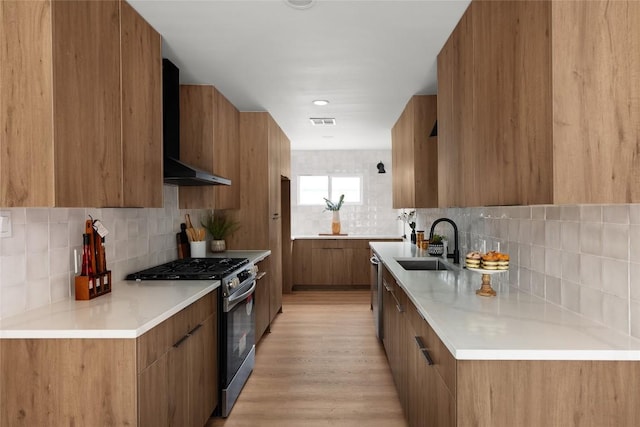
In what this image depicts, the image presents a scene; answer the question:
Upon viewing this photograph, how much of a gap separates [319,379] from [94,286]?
6.35 feet

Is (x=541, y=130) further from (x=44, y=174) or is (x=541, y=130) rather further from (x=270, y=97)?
(x=270, y=97)

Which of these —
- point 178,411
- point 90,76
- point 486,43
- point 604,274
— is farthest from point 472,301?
point 90,76

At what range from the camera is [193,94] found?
3.61m

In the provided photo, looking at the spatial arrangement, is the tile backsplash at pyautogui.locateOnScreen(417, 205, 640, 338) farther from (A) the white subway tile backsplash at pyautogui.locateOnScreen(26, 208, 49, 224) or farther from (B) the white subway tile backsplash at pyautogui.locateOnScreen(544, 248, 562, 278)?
(A) the white subway tile backsplash at pyautogui.locateOnScreen(26, 208, 49, 224)

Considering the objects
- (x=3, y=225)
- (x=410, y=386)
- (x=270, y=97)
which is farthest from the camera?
(x=270, y=97)

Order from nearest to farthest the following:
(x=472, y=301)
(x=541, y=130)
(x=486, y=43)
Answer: (x=541, y=130)
(x=486, y=43)
(x=472, y=301)

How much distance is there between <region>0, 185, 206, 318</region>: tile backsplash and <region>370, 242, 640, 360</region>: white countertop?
5.79ft

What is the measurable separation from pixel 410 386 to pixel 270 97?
9.04ft

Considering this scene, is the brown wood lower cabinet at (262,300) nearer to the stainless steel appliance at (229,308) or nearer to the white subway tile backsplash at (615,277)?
the stainless steel appliance at (229,308)

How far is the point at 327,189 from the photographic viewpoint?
7.89m

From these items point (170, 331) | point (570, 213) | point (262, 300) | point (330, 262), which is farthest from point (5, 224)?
point (330, 262)

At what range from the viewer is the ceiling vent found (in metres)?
4.98

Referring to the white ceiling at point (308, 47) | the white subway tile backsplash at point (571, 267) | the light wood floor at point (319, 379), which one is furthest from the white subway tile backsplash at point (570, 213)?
the light wood floor at point (319, 379)

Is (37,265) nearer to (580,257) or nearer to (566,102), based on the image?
(566,102)
